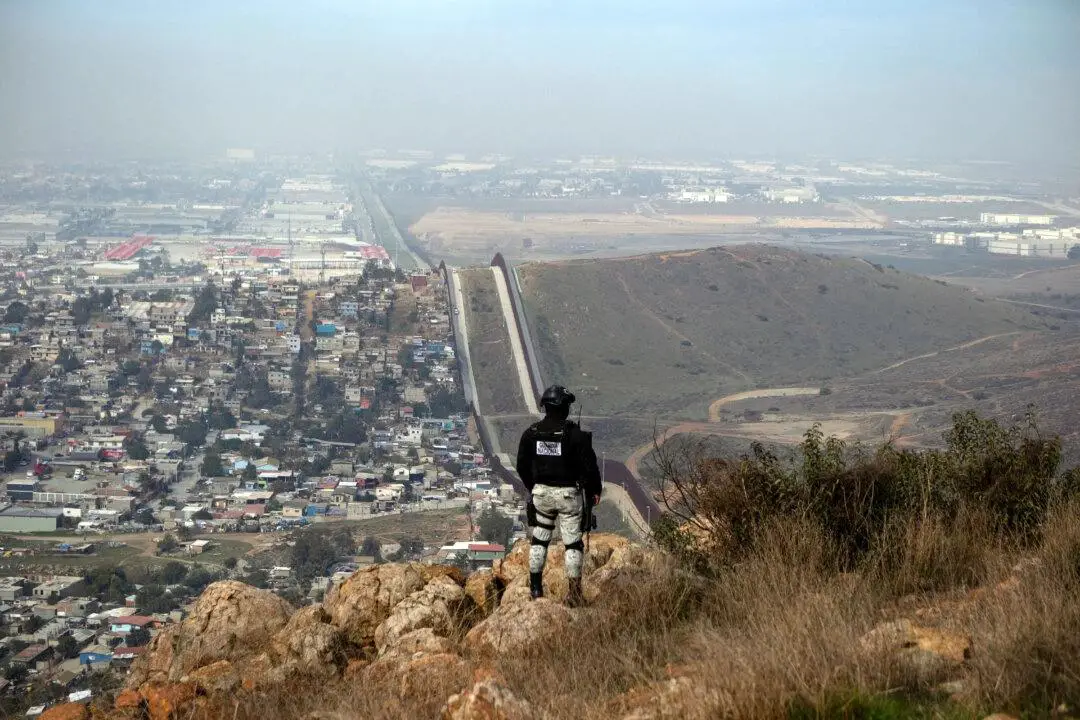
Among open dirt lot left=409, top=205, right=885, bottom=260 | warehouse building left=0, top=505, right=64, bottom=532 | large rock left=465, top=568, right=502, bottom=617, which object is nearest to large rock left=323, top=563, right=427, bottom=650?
large rock left=465, top=568, right=502, bottom=617

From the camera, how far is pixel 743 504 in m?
6.36

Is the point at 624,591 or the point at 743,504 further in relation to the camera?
the point at 743,504

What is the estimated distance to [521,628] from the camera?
18.0ft

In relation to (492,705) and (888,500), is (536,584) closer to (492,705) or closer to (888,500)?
(888,500)

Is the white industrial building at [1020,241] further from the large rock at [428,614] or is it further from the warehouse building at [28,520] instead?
the large rock at [428,614]

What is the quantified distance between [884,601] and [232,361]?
116 ft

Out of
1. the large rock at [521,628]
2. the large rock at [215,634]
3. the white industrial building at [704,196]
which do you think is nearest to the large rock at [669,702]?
the large rock at [521,628]

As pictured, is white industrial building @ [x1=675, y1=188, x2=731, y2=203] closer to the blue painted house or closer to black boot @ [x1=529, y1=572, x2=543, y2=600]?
the blue painted house

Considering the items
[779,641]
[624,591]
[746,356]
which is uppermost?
[779,641]

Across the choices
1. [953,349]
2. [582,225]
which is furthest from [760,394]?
[582,225]

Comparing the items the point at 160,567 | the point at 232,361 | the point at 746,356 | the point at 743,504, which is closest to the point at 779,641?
the point at 743,504

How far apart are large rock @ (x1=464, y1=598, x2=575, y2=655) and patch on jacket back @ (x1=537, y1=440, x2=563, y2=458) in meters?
0.83

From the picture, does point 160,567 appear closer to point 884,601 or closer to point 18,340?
point 884,601

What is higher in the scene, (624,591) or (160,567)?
(624,591)
